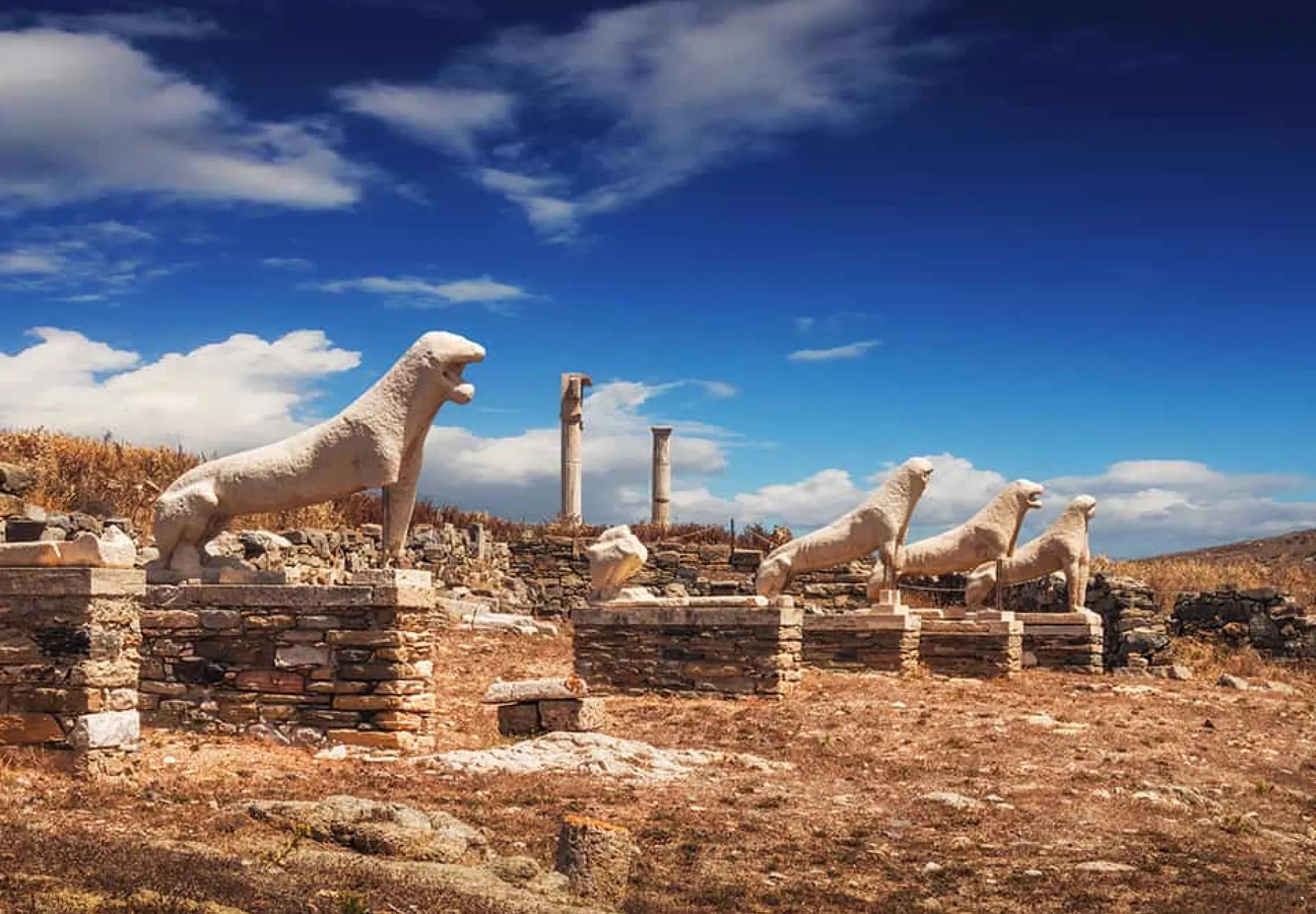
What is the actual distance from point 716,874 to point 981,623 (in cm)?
1212

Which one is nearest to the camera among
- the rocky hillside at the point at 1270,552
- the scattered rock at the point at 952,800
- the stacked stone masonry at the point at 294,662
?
the scattered rock at the point at 952,800

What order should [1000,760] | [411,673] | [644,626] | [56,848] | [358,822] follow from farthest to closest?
[644,626], [1000,760], [411,673], [358,822], [56,848]

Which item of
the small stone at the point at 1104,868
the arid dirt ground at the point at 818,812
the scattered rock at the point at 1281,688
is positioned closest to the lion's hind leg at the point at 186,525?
the arid dirt ground at the point at 818,812

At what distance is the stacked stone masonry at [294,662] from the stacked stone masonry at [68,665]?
210 cm

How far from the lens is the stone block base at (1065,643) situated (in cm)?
2008

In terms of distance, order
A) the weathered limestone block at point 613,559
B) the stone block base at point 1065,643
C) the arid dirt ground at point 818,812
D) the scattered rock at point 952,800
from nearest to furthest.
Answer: the arid dirt ground at point 818,812 → the scattered rock at point 952,800 → the weathered limestone block at point 613,559 → the stone block base at point 1065,643

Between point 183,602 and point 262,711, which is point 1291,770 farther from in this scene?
point 183,602

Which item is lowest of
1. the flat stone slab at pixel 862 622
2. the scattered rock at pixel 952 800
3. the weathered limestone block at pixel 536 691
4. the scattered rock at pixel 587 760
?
the scattered rock at pixel 952 800

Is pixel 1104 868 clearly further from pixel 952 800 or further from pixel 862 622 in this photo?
pixel 862 622

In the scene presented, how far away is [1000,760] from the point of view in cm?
1177

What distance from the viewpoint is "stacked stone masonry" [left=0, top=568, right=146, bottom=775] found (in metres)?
8.45

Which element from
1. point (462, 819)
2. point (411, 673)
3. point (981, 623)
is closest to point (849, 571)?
point (981, 623)

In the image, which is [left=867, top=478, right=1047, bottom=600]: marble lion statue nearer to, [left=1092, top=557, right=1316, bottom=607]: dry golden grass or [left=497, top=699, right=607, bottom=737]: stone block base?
[left=1092, top=557, right=1316, bottom=607]: dry golden grass

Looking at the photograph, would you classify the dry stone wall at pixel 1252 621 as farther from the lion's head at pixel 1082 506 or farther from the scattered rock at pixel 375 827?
the scattered rock at pixel 375 827
